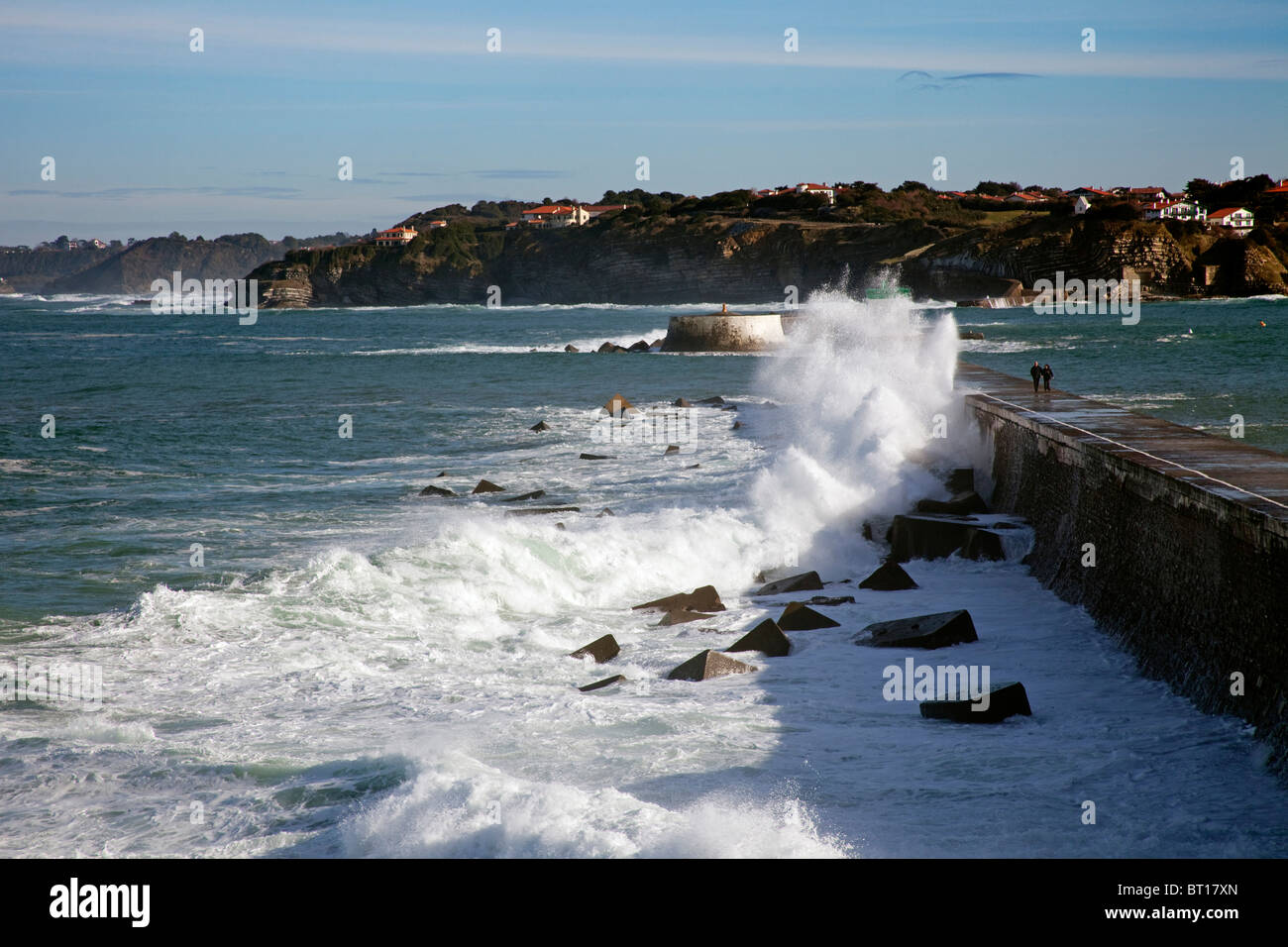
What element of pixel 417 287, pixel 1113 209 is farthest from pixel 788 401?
pixel 417 287

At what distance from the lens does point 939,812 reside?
18.4 ft

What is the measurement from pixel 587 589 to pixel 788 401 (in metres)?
16.2

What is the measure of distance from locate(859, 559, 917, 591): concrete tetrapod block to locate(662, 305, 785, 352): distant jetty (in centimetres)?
3332

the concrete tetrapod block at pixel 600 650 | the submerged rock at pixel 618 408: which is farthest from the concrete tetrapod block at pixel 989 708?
the submerged rock at pixel 618 408

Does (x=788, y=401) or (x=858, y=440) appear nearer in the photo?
(x=858, y=440)

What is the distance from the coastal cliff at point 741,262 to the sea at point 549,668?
79.8 meters

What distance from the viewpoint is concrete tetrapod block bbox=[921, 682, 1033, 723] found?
697cm

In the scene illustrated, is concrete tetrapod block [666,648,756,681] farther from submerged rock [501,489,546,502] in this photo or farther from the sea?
submerged rock [501,489,546,502]

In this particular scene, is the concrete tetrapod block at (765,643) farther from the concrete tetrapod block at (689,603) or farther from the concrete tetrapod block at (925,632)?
the concrete tetrapod block at (689,603)

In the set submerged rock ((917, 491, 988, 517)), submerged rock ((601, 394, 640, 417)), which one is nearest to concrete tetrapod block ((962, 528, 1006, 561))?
submerged rock ((917, 491, 988, 517))

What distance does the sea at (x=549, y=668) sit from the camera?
548cm

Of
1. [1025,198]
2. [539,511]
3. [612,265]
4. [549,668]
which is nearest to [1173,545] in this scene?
[549,668]
